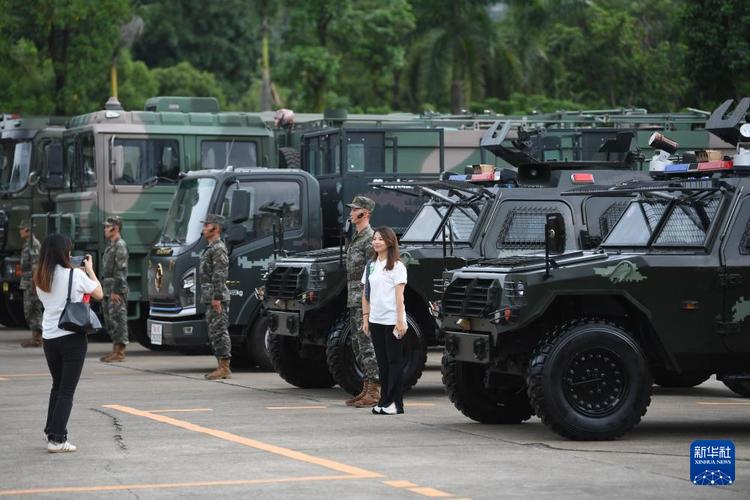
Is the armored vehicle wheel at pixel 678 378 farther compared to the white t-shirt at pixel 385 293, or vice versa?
the white t-shirt at pixel 385 293

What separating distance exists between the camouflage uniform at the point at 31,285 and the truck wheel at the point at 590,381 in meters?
14.4

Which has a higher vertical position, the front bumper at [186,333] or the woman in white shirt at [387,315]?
the woman in white shirt at [387,315]

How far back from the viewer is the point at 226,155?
2570cm

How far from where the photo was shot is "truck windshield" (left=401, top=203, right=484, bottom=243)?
18.3 meters

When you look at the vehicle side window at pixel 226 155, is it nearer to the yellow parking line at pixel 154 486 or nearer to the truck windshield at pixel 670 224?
the truck windshield at pixel 670 224

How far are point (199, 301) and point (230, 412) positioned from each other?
18.0ft


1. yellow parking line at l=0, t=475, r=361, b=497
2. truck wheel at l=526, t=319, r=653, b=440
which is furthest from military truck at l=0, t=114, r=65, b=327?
yellow parking line at l=0, t=475, r=361, b=497

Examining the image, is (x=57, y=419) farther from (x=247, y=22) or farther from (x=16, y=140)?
(x=247, y=22)

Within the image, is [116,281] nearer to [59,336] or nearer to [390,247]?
[390,247]

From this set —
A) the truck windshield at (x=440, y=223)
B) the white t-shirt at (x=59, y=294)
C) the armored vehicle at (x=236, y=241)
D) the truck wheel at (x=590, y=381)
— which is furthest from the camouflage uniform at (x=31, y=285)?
the truck wheel at (x=590, y=381)

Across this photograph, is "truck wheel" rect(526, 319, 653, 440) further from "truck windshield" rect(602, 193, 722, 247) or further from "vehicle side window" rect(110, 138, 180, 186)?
"vehicle side window" rect(110, 138, 180, 186)

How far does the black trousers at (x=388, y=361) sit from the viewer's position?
15.1m

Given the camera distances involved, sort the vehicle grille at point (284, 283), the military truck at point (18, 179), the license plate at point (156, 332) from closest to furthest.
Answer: the vehicle grille at point (284, 283)
the license plate at point (156, 332)
the military truck at point (18, 179)

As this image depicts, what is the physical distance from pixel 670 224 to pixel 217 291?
21.9 ft
